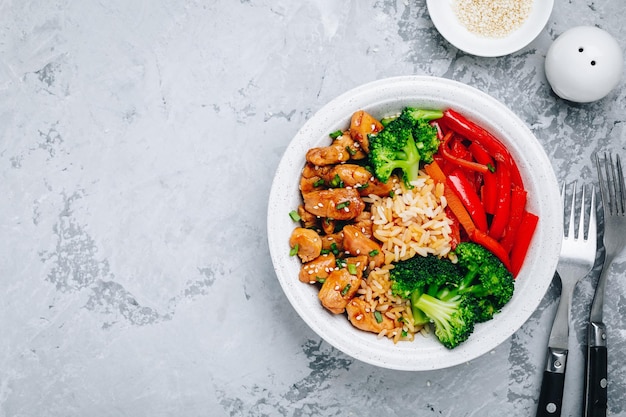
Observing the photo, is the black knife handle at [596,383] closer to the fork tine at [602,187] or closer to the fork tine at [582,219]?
the fork tine at [582,219]

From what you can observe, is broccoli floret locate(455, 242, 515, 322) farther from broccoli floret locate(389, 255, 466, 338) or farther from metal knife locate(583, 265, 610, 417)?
metal knife locate(583, 265, 610, 417)

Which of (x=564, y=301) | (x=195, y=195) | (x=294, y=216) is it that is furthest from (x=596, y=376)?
(x=195, y=195)

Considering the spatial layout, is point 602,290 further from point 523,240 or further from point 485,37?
point 485,37

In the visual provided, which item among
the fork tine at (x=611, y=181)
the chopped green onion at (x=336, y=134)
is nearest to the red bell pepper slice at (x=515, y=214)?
Answer: the fork tine at (x=611, y=181)

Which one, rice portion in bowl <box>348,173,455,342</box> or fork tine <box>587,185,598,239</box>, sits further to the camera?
fork tine <box>587,185,598,239</box>

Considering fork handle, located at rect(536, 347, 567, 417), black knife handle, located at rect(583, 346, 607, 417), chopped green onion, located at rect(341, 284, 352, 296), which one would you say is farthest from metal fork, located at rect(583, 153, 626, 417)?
chopped green onion, located at rect(341, 284, 352, 296)

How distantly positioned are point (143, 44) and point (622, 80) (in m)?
2.10

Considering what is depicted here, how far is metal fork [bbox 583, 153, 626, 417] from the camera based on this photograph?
301cm

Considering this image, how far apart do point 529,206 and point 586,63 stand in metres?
0.63

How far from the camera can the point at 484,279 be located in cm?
274

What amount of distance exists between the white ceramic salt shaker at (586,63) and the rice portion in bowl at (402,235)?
2.35 ft

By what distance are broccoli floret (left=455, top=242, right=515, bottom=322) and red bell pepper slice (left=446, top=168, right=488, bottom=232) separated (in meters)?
0.10

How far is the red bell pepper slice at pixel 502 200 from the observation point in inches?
110

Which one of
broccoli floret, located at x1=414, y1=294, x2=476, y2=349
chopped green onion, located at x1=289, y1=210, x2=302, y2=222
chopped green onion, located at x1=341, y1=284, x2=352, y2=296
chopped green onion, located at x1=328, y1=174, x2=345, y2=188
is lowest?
broccoli floret, located at x1=414, y1=294, x2=476, y2=349
